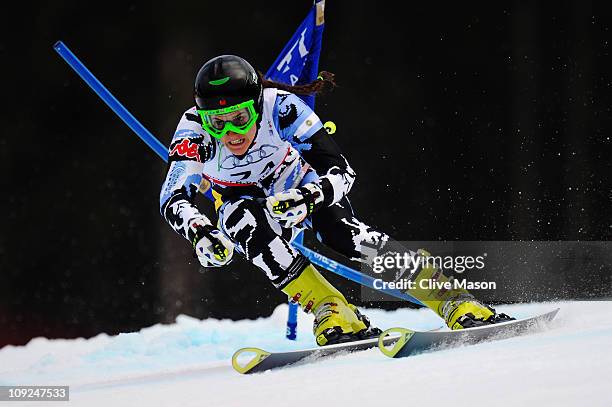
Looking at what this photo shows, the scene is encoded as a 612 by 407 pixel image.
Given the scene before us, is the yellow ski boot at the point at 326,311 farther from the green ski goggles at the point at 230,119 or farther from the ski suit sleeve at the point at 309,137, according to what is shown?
the green ski goggles at the point at 230,119

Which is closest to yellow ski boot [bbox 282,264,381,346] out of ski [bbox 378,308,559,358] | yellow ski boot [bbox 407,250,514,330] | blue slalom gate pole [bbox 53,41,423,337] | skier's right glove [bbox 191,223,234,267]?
ski [bbox 378,308,559,358]

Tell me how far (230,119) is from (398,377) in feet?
3.61

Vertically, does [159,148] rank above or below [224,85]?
above

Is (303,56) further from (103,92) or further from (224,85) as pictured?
(224,85)

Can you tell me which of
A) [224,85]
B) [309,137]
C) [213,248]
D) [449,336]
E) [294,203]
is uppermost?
[224,85]

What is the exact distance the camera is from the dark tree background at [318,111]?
4.66m

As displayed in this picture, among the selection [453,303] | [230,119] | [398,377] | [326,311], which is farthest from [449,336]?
[230,119]

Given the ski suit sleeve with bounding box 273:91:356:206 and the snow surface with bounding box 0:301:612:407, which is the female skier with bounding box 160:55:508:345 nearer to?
the ski suit sleeve with bounding box 273:91:356:206

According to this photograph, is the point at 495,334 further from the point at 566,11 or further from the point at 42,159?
the point at 42,159

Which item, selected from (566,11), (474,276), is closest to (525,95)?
(566,11)

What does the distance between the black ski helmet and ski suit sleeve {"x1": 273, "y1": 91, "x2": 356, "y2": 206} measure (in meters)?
0.15

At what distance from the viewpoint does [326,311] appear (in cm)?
283

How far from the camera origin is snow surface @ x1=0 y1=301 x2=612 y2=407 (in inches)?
70.8

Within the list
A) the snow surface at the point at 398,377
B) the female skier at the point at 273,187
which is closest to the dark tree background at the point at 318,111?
the snow surface at the point at 398,377
